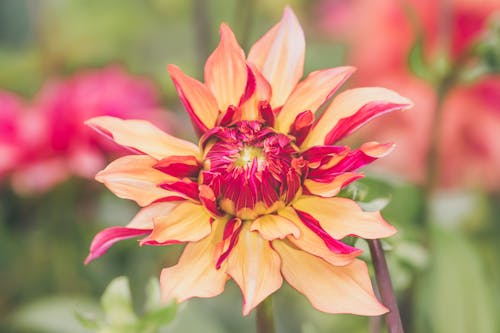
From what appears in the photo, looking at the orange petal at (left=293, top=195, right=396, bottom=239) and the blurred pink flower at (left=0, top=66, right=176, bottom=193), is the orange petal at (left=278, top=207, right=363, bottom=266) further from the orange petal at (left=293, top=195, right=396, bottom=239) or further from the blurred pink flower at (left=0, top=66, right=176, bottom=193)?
the blurred pink flower at (left=0, top=66, right=176, bottom=193)

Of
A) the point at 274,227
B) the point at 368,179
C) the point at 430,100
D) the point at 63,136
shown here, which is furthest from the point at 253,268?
the point at 430,100

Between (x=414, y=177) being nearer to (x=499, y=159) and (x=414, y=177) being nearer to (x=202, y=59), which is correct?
(x=499, y=159)

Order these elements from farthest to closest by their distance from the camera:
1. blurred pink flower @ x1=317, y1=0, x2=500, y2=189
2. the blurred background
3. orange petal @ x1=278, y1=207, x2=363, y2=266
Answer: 1. blurred pink flower @ x1=317, y1=0, x2=500, y2=189
2. the blurred background
3. orange petal @ x1=278, y1=207, x2=363, y2=266

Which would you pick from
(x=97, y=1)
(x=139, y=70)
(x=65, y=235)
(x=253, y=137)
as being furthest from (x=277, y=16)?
(x=253, y=137)

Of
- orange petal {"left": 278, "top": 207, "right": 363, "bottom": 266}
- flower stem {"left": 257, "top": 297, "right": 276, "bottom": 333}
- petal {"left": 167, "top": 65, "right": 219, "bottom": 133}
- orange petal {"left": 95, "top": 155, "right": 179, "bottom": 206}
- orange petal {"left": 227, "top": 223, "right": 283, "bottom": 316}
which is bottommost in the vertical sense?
flower stem {"left": 257, "top": 297, "right": 276, "bottom": 333}

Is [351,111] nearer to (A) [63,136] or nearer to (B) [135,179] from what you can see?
(B) [135,179]

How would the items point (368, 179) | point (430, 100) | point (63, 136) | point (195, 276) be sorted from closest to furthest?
point (195, 276) → point (368, 179) → point (63, 136) → point (430, 100)

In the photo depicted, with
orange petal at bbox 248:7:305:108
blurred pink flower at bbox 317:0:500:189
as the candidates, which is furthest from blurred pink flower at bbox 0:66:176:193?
orange petal at bbox 248:7:305:108
